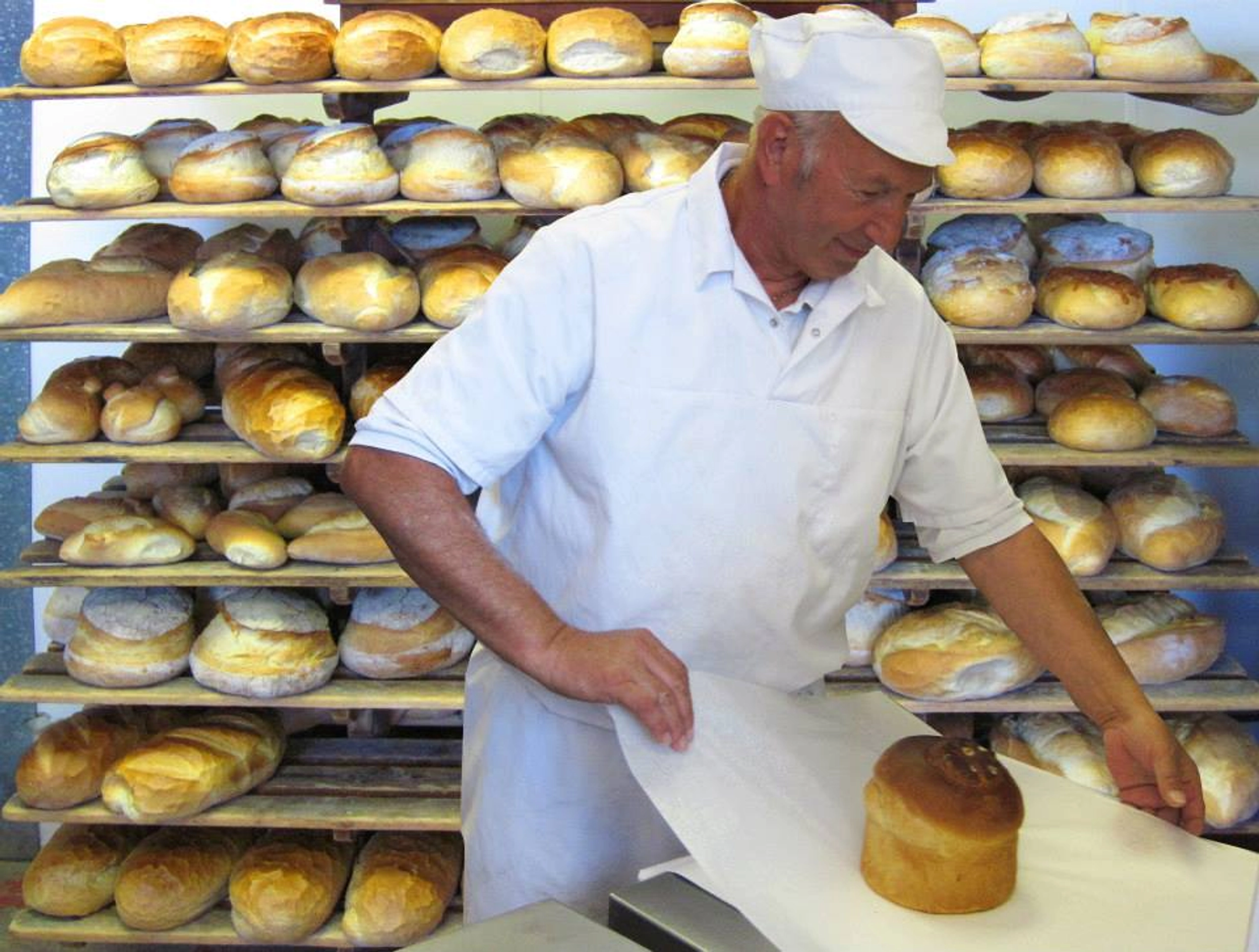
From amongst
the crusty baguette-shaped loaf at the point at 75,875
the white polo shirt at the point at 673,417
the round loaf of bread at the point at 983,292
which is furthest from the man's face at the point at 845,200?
the crusty baguette-shaped loaf at the point at 75,875

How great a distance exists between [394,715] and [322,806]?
0.42 meters

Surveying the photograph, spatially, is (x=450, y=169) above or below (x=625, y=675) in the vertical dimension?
above

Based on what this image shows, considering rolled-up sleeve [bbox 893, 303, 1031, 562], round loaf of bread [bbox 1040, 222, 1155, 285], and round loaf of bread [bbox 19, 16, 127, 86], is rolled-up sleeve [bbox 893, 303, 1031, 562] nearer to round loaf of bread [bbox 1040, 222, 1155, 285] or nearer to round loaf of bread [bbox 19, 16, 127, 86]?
round loaf of bread [bbox 1040, 222, 1155, 285]

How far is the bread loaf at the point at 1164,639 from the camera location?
Answer: 126 inches

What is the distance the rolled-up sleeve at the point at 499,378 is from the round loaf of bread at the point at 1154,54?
1684 millimetres

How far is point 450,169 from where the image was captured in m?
3.10

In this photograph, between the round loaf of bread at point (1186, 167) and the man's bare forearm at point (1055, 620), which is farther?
the round loaf of bread at point (1186, 167)

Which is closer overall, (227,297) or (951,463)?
(951,463)

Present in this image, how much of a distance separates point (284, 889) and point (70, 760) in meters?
0.55

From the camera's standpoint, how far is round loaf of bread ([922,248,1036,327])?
3.08m

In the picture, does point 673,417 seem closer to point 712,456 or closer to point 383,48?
point 712,456

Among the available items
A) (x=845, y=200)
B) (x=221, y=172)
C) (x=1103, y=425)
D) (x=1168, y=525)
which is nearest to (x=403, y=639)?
(x=221, y=172)

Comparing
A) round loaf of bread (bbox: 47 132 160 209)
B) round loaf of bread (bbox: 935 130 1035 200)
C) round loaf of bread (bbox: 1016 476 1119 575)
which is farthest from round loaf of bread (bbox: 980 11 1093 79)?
round loaf of bread (bbox: 47 132 160 209)

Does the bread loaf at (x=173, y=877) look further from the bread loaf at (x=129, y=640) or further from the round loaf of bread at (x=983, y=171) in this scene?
the round loaf of bread at (x=983, y=171)
